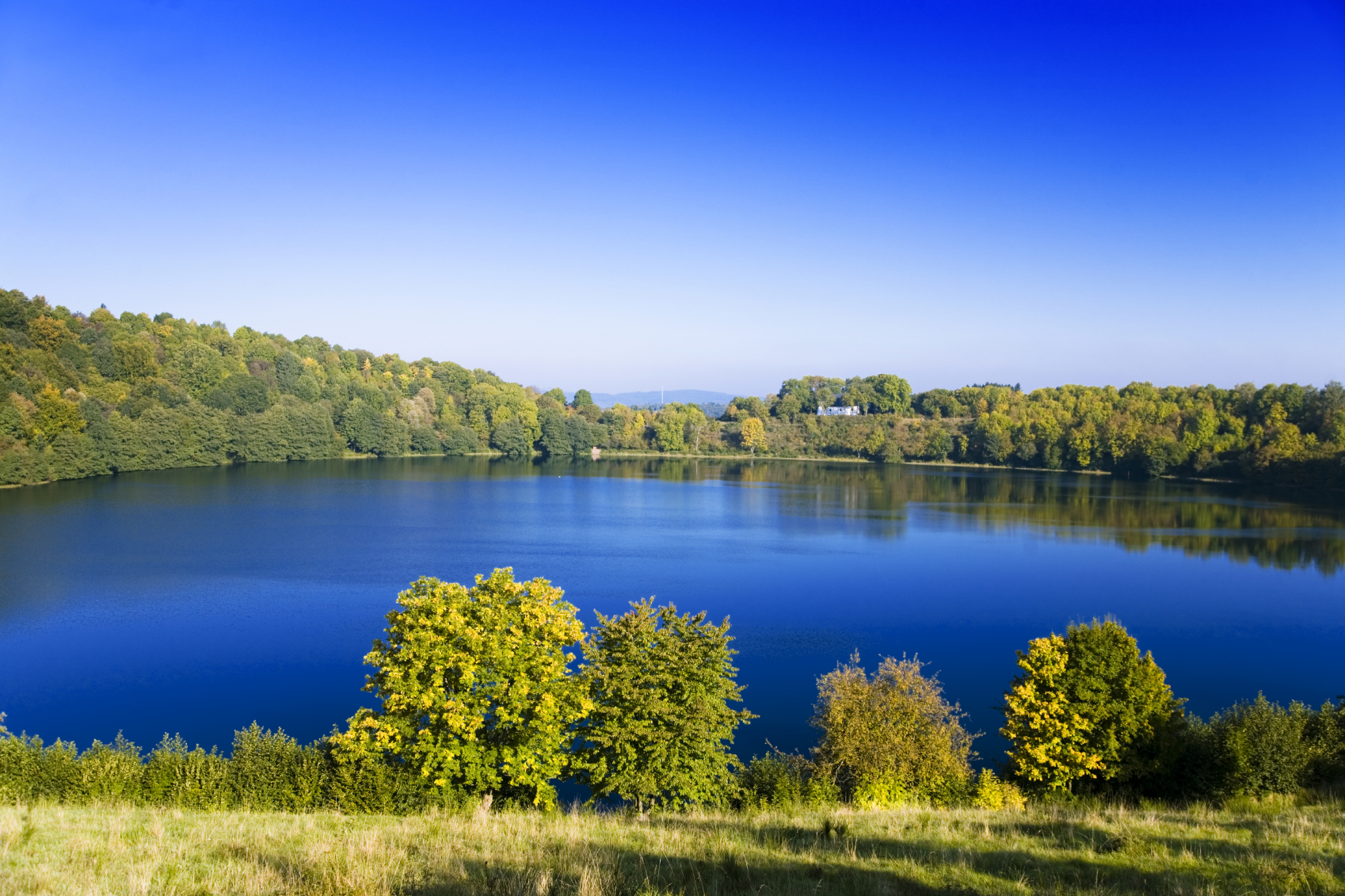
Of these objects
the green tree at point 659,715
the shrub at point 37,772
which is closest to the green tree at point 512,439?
the green tree at point 659,715

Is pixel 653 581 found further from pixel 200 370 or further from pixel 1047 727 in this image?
pixel 200 370

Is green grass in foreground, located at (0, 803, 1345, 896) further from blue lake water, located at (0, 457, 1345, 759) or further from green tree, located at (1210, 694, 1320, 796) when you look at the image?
blue lake water, located at (0, 457, 1345, 759)

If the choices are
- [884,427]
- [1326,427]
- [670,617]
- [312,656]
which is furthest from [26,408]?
[1326,427]

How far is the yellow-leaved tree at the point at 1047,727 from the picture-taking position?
17.5 metres

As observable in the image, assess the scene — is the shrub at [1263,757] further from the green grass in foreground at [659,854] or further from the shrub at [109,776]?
the shrub at [109,776]

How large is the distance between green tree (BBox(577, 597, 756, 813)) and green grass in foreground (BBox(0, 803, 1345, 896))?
157 inches

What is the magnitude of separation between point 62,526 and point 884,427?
363ft

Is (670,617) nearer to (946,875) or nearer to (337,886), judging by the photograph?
(946,875)

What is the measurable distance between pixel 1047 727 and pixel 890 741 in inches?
142

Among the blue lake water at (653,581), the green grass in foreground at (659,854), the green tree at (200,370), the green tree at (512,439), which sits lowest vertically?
the blue lake water at (653,581)

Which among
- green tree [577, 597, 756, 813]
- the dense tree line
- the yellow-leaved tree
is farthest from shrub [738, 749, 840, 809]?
the yellow-leaved tree

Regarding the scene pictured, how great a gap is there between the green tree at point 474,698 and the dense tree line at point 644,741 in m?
0.05

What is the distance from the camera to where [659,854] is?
8438mm

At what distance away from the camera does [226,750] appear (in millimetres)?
20234
